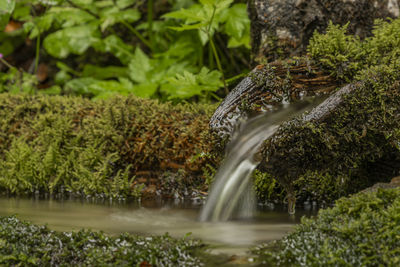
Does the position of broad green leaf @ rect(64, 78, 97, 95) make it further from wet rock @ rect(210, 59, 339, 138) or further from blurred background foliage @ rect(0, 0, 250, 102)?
wet rock @ rect(210, 59, 339, 138)

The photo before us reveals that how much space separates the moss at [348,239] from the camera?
1.52 metres

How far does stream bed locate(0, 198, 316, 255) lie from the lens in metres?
1.97

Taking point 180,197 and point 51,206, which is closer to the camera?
point 51,206

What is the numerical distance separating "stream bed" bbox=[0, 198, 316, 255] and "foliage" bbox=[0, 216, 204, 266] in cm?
15

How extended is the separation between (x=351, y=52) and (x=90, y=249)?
208 centimetres

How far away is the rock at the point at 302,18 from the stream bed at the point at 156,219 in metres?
1.37

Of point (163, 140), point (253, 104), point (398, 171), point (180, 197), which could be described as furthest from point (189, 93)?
point (398, 171)

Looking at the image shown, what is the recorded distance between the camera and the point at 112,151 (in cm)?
337

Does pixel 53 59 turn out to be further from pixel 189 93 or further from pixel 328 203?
pixel 328 203

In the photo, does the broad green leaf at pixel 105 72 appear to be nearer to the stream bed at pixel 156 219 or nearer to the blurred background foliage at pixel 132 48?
the blurred background foliage at pixel 132 48

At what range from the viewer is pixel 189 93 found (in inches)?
148

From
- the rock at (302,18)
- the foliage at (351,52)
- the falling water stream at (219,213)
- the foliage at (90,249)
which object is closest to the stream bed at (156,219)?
the falling water stream at (219,213)

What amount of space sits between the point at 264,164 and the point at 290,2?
165 cm

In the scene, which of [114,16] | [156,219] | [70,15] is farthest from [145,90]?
[156,219]
